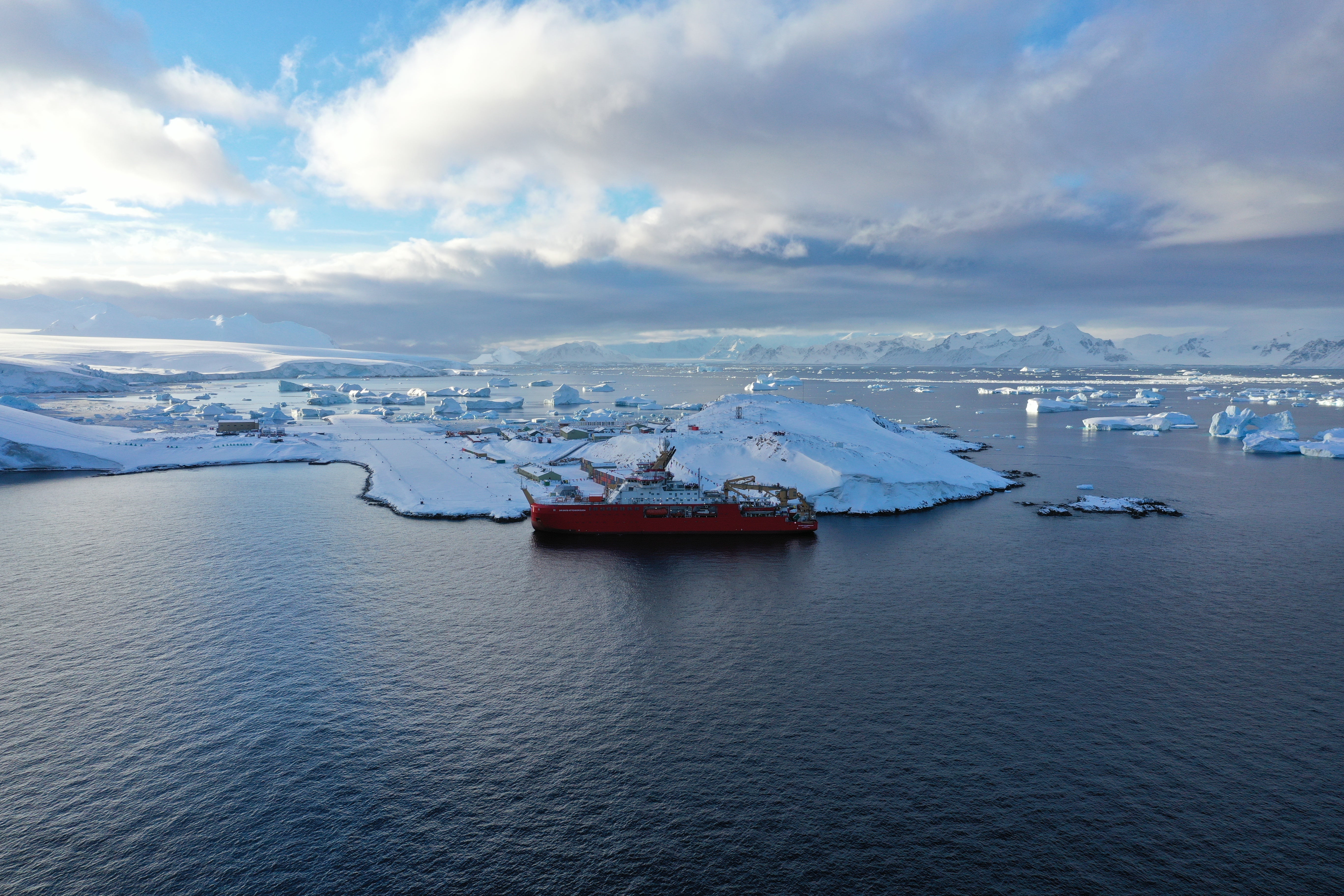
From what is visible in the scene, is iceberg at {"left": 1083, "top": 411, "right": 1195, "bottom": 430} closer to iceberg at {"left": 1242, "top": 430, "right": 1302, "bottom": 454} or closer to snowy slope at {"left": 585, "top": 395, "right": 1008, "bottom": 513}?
iceberg at {"left": 1242, "top": 430, "right": 1302, "bottom": 454}

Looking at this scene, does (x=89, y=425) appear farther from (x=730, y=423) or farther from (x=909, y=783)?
(x=909, y=783)

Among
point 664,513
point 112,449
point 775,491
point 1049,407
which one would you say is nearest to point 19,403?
point 112,449

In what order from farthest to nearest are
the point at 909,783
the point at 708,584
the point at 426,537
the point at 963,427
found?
the point at 963,427
the point at 426,537
the point at 708,584
the point at 909,783

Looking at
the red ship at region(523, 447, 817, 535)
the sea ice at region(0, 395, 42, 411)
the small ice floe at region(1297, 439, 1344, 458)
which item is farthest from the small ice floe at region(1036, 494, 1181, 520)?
the sea ice at region(0, 395, 42, 411)

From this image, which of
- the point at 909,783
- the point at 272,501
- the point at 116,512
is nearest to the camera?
the point at 909,783

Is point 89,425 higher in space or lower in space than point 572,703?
higher

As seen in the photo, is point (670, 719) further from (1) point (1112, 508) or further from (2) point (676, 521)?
(1) point (1112, 508)

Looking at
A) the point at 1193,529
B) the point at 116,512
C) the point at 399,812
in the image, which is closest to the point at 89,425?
the point at 116,512
